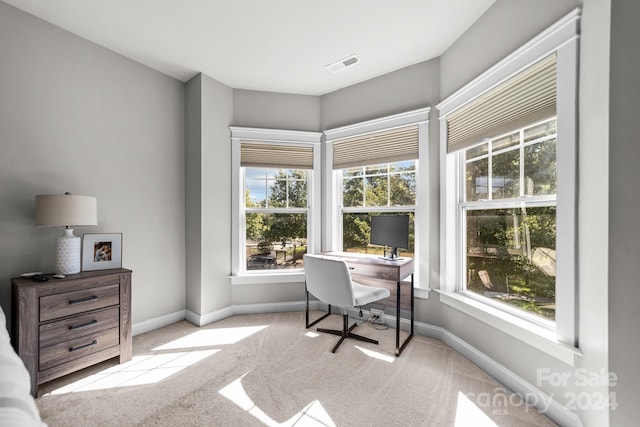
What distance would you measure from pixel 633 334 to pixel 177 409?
2.38 meters

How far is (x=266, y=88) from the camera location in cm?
333

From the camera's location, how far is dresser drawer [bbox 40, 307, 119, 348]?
188cm

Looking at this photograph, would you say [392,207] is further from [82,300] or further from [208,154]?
[82,300]

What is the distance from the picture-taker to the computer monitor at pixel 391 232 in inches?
106

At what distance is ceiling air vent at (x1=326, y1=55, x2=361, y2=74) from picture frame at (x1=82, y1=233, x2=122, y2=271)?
8.28 feet

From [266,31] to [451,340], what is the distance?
10.1 ft

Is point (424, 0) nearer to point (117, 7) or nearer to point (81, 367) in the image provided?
point (117, 7)

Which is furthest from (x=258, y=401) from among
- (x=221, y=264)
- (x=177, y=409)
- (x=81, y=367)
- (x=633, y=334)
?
(x=633, y=334)

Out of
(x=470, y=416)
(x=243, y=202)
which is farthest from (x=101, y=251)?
(x=470, y=416)

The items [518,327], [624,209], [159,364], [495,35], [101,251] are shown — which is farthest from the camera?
[101,251]

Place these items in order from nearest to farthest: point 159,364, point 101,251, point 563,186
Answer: point 563,186 < point 159,364 < point 101,251

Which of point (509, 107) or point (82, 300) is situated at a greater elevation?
point (509, 107)

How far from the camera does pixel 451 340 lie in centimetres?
250

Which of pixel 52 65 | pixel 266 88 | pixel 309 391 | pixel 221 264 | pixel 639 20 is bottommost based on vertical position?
pixel 309 391
